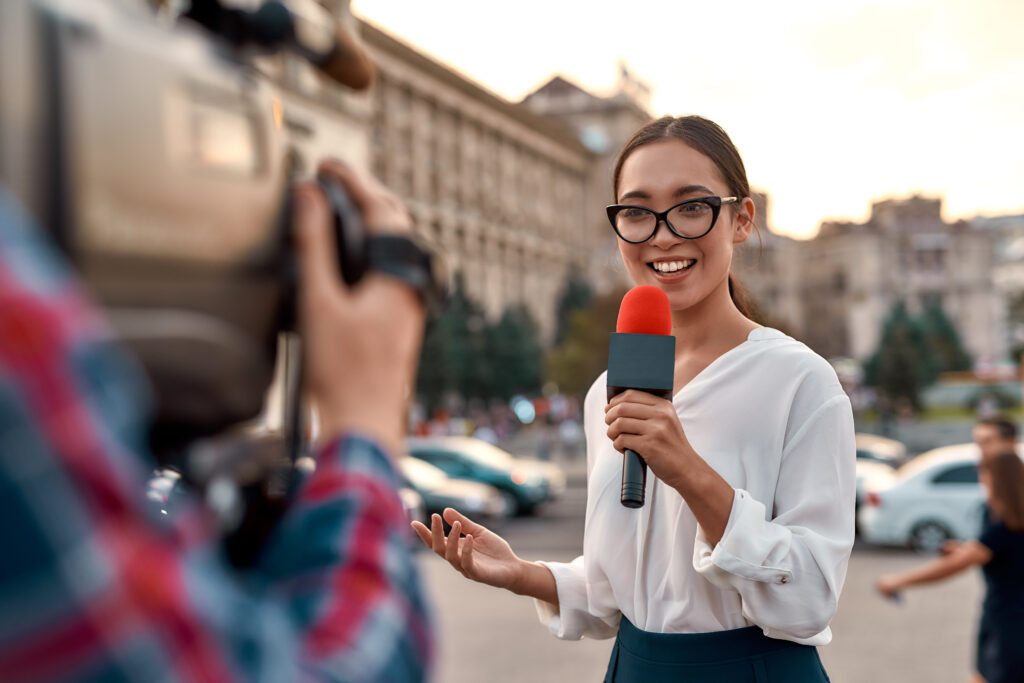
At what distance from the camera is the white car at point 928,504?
13.2 metres

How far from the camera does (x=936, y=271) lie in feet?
317

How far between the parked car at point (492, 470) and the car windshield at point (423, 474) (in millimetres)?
974

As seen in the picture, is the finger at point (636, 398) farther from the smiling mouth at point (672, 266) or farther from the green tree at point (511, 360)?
the green tree at point (511, 360)

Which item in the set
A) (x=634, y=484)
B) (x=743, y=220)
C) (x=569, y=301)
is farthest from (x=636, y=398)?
(x=569, y=301)

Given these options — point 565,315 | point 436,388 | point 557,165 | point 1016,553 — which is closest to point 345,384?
point 1016,553

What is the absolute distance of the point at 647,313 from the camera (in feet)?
5.97

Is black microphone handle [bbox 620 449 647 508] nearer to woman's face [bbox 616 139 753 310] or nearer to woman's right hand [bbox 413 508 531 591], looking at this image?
woman's right hand [bbox 413 508 531 591]

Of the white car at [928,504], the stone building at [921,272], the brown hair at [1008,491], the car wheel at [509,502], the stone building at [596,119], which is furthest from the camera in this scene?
the stone building at [921,272]

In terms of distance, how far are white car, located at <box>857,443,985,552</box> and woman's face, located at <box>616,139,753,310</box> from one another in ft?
41.3

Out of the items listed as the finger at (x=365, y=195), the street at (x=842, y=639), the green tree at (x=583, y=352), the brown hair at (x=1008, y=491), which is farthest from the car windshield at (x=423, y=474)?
the green tree at (x=583, y=352)

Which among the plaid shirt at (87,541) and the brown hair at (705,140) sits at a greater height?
the brown hair at (705,140)

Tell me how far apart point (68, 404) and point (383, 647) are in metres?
0.31

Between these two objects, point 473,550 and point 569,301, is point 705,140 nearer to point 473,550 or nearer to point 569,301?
point 473,550

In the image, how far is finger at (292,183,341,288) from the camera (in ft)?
2.82
